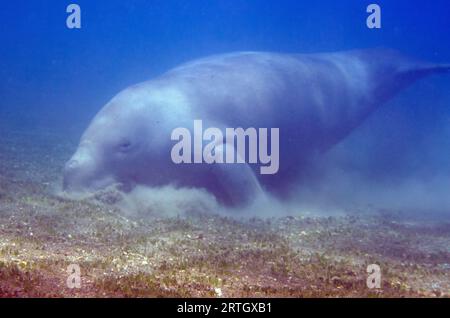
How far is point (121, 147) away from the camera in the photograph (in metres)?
9.64

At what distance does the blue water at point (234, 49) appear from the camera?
20.0 m

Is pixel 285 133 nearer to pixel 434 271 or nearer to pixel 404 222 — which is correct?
pixel 404 222

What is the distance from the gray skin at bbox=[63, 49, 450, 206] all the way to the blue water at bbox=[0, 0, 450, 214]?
2.05m

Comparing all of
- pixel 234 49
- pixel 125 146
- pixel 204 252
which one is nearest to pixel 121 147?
pixel 125 146

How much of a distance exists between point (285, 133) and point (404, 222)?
3.47 metres

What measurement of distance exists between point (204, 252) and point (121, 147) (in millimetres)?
3673

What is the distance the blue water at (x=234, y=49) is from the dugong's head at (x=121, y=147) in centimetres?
504

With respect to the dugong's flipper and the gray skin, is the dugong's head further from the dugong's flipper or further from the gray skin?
the dugong's flipper

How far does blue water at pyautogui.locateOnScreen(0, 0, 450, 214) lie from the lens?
2003cm

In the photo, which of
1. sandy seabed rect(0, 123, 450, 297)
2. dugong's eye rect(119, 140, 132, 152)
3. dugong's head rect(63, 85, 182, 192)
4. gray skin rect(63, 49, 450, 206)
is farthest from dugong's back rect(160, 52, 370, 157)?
sandy seabed rect(0, 123, 450, 297)

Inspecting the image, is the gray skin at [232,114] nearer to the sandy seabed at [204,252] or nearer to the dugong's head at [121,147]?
the dugong's head at [121,147]

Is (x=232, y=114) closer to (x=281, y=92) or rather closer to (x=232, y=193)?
(x=281, y=92)

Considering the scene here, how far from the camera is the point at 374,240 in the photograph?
8.16 meters

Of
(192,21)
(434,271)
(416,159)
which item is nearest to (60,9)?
(192,21)
